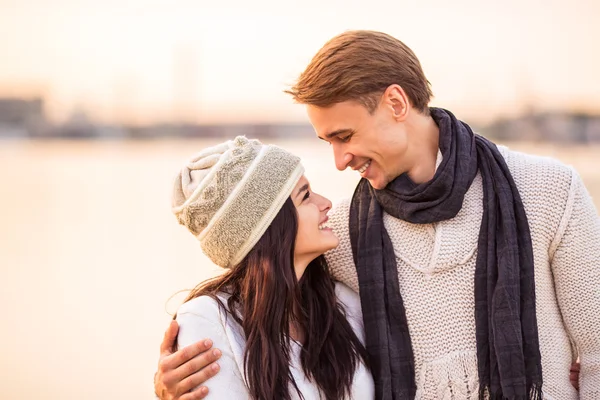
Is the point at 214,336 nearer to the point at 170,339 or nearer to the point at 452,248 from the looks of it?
the point at 170,339

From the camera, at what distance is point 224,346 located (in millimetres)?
2570

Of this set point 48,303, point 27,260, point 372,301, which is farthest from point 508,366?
point 27,260

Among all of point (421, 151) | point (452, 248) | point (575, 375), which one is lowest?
point (575, 375)

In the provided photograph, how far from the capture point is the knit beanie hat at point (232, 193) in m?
2.59

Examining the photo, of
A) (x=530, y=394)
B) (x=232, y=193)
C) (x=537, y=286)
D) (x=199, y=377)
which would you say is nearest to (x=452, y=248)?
(x=537, y=286)

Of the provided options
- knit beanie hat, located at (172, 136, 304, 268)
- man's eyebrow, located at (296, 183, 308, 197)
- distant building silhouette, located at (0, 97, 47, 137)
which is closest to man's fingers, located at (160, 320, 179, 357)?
knit beanie hat, located at (172, 136, 304, 268)

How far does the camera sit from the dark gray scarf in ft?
8.55

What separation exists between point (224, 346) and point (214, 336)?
0.13ft

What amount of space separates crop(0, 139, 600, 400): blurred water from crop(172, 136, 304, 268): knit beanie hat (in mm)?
414

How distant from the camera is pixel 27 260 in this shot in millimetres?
8539

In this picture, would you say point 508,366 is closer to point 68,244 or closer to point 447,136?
point 447,136

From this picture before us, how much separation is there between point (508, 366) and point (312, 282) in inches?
26.2

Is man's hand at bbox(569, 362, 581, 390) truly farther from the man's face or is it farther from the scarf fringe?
the man's face

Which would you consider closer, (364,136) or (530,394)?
(530,394)
